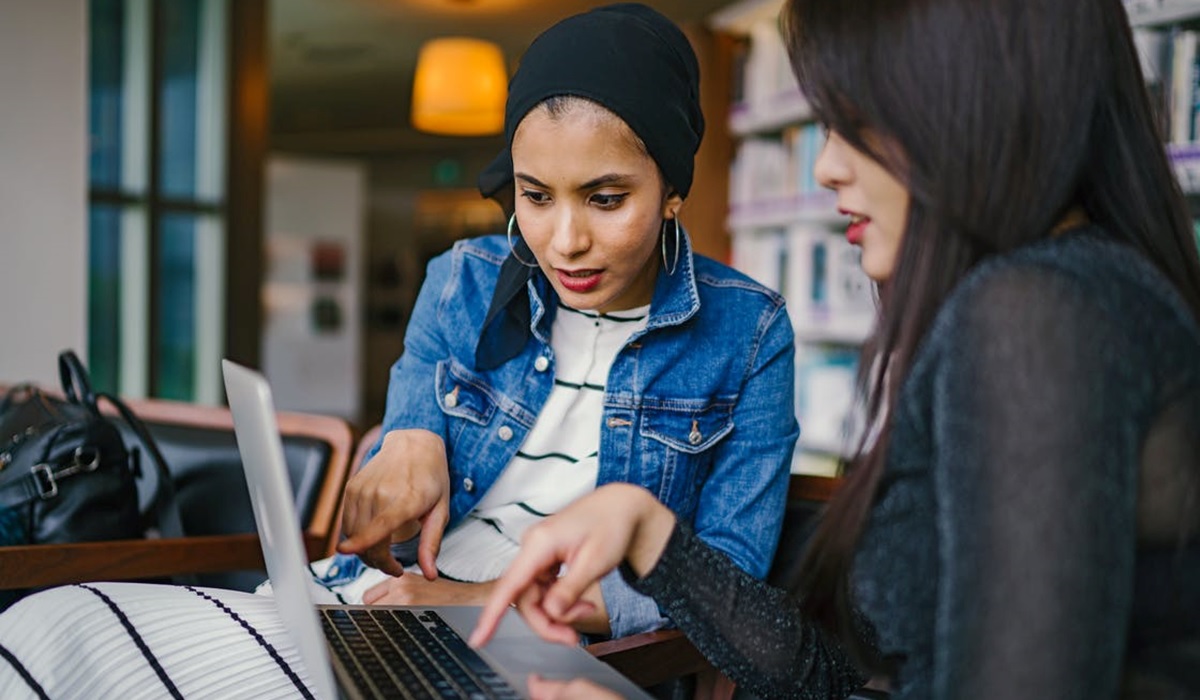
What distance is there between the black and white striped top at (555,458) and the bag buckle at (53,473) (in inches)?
24.6

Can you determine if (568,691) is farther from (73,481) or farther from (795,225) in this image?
(795,225)

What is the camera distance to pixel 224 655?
0.98 meters

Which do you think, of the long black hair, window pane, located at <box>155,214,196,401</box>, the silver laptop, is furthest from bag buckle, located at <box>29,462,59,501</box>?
window pane, located at <box>155,214,196,401</box>

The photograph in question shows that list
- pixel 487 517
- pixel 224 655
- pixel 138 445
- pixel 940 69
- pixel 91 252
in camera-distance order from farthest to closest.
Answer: pixel 91 252, pixel 138 445, pixel 487 517, pixel 224 655, pixel 940 69

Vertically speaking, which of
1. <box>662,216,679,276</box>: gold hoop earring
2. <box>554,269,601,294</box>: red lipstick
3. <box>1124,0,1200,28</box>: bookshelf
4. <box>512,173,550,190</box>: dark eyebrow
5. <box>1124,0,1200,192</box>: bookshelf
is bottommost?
<box>554,269,601,294</box>: red lipstick

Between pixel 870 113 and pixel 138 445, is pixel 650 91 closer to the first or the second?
pixel 870 113

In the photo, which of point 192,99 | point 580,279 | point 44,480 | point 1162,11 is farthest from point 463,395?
point 192,99

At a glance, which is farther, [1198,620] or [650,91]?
[650,91]

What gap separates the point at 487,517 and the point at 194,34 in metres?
4.03

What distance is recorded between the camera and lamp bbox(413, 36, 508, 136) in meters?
5.74

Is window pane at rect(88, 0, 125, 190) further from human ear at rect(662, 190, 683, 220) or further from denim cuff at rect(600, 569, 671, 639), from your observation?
denim cuff at rect(600, 569, 671, 639)

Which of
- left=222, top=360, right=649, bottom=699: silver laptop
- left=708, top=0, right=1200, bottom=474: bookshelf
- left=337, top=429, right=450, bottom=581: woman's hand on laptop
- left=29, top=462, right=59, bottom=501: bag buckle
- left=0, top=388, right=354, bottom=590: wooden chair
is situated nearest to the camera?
left=222, top=360, right=649, bottom=699: silver laptop

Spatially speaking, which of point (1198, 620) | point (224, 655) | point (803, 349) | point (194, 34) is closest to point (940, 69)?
point (1198, 620)

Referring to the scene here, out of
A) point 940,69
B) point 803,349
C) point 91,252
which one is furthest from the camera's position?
point 91,252
